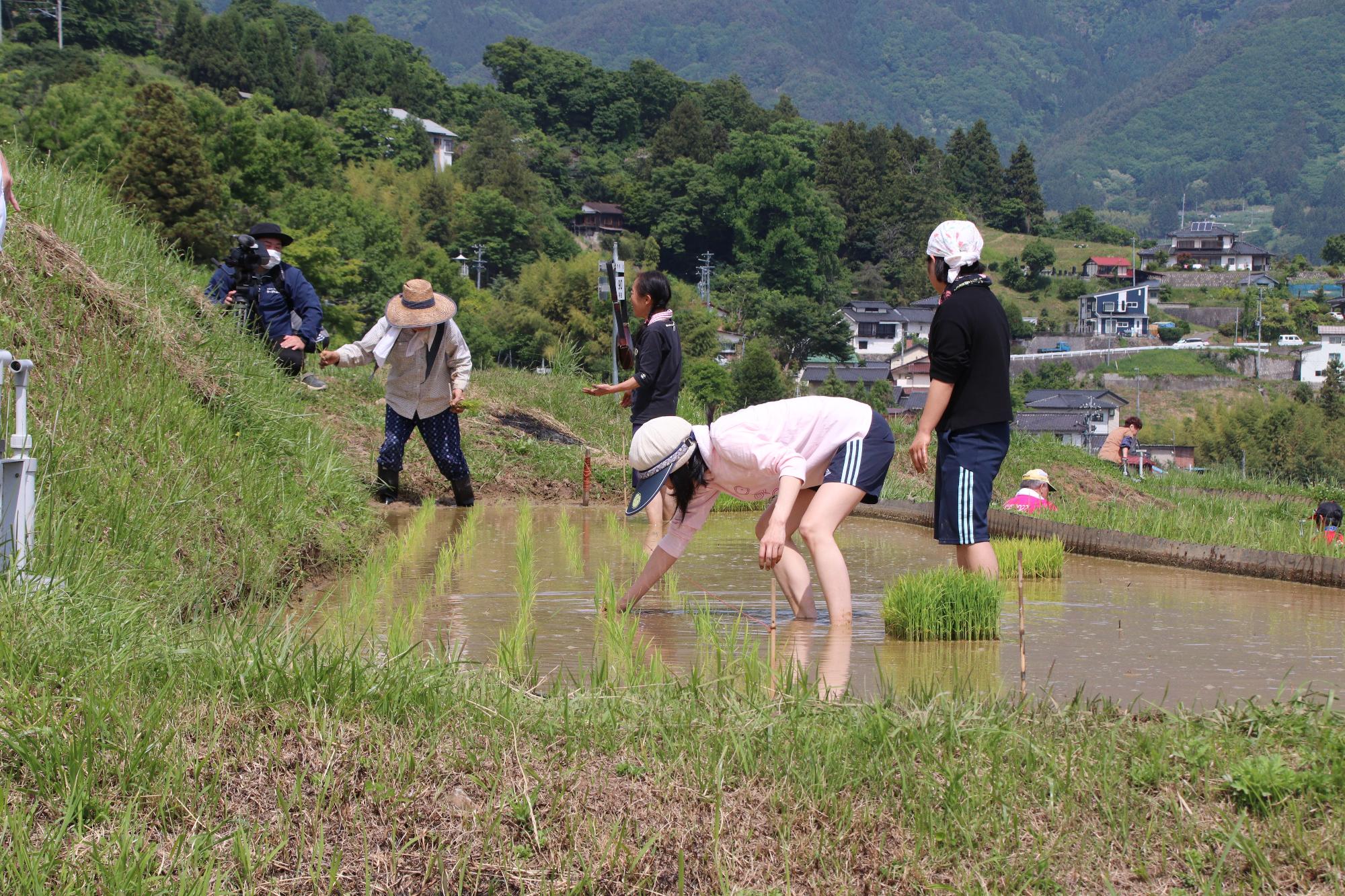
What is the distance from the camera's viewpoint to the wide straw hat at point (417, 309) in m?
8.46

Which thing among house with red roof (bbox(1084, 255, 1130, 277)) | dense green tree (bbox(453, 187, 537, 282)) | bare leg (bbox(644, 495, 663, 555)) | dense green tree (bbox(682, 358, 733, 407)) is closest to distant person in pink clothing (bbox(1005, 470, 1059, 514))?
bare leg (bbox(644, 495, 663, 555))

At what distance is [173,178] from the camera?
1640 inches

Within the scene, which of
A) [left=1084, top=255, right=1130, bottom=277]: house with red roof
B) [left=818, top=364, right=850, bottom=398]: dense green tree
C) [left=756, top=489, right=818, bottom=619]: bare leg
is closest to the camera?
[left=756, top=489, right=818, bottom=619]: bare leg

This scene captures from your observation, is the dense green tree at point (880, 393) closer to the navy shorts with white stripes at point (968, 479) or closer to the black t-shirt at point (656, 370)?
the black t-shirt at point (656, 370)

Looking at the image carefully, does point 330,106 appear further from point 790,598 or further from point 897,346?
point 790,598

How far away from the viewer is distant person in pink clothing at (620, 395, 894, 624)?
197 inches

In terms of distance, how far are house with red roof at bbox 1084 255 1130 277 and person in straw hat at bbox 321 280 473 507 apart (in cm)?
14858

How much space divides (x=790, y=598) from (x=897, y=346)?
10692cm

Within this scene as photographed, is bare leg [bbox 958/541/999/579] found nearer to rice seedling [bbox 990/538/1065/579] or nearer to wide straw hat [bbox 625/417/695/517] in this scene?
wide straw hat [bbox 625/417/695/517]

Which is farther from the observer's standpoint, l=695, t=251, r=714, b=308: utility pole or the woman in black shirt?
l=695, t=251, r=714, b=308: utility pole

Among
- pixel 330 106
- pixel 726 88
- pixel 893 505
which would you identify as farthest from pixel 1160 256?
pixel 893 505

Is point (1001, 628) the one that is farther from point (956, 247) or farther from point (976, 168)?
point (976, 168)

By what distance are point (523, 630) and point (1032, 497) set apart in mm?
5951

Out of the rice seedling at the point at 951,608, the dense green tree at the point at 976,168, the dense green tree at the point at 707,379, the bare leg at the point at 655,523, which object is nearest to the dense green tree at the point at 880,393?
the dense green tree at the point at 707,379
